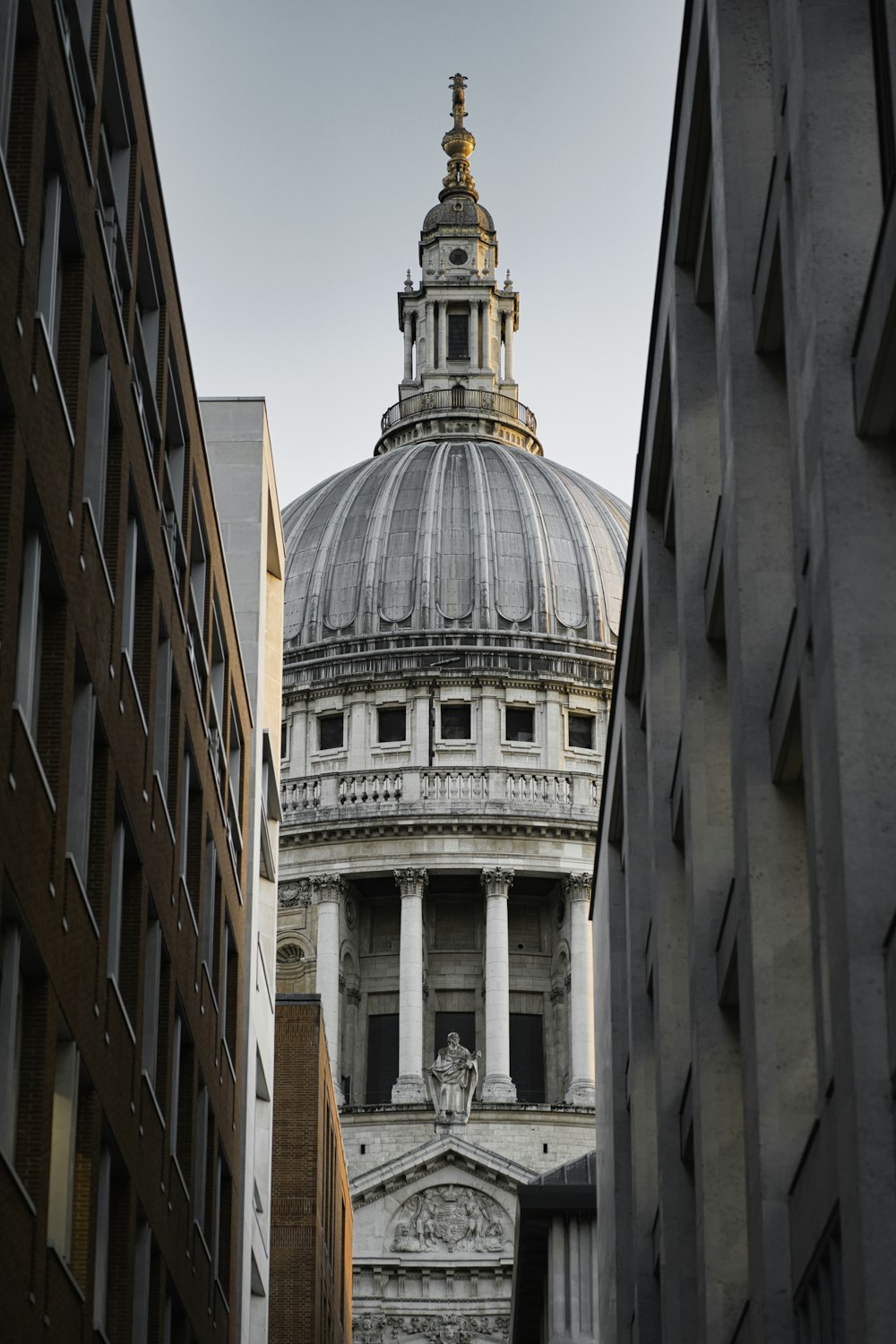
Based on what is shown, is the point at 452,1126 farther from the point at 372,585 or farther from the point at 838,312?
the point at 838,312

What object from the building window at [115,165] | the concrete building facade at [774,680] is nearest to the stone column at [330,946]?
the concrete building facade at [774,680]

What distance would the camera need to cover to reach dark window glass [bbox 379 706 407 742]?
10238 centimetres

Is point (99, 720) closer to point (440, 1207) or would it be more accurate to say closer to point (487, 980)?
point (440, 1207)

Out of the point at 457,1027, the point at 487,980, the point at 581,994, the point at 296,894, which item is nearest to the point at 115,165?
the point at 581,994

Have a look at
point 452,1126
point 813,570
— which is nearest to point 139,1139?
point 813,570

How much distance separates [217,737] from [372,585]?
221 feet

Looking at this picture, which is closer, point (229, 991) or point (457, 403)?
point (229, 991)

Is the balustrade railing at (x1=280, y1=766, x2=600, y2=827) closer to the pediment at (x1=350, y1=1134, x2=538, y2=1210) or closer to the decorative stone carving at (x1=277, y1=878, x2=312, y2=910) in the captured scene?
the decorative stone carving at (x1=277, y1=878, x2=312, y2=910)

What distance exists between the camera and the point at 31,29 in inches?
803

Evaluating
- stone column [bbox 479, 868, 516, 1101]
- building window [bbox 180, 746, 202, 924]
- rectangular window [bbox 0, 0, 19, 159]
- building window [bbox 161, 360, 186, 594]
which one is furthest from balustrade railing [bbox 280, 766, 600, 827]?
rectangular window [bbox 0, 0, 19, 159]

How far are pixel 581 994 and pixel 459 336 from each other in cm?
3592

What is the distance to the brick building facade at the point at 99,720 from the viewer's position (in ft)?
66.2

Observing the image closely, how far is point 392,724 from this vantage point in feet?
338

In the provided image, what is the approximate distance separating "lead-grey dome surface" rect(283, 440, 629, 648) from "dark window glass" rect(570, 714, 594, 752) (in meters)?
3.13
